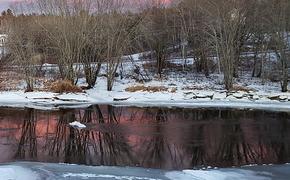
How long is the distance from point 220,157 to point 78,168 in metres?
4.64

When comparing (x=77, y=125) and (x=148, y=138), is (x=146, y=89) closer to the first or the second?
(x=77, y=125)

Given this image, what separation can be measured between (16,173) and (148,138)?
6436 mm

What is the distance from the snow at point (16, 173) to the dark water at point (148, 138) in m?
1.45

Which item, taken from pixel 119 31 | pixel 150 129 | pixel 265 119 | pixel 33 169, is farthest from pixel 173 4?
pixel 33 169

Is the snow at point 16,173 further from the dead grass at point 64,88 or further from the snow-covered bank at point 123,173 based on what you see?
the dead grass at point 64,88

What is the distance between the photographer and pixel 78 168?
496 inches

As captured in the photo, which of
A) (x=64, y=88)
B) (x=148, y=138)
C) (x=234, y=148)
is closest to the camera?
(x=234, y=148)

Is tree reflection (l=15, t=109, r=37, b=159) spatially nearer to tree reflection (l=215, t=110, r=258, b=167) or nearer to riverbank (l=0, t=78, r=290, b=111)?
riverbank (l=0, t=78, r=290, b=111)

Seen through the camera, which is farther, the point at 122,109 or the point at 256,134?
the point at 122,109

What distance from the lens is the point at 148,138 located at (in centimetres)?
1720

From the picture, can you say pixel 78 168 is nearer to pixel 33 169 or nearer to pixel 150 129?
pixel 33 169

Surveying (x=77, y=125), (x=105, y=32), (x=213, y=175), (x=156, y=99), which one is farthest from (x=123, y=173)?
(x=105, y=32)

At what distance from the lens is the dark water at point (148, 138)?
46.5 ft

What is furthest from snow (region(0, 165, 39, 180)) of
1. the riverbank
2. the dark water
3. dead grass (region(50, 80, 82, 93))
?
dead grass (region(50, 80, 82, 93))
